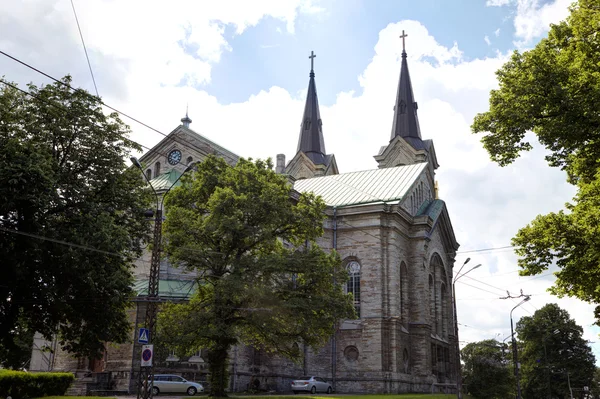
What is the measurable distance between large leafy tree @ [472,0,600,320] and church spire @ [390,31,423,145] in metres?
44.1

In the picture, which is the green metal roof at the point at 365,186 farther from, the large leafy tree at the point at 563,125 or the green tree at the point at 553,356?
the green tree at the point at 553,356

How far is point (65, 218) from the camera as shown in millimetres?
22797

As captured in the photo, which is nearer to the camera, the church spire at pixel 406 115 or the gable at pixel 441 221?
the gable at pixel 441 221

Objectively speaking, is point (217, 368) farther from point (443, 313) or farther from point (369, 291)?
point (443, 313)

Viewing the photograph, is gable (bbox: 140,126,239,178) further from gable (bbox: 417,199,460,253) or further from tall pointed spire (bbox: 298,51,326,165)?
tall pointed spire (bbox: 298,51,326,165)

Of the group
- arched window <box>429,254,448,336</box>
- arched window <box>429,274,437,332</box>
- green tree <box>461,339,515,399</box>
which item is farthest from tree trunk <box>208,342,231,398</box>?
green tree <box>461,339,515,399</box>

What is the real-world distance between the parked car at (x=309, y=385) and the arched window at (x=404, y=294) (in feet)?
27.0

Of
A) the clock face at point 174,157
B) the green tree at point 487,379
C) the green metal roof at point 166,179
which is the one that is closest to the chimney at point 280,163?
the clock face at point 174,157

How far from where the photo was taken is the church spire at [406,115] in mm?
63750

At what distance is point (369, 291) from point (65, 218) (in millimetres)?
22198

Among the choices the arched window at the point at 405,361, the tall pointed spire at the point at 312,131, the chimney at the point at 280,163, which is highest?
the tall pointed spire at the point at 312,131

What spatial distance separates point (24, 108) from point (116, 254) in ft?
24.3

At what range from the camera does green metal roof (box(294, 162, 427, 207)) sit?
42656mm

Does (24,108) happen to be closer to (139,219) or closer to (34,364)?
(139,219)
